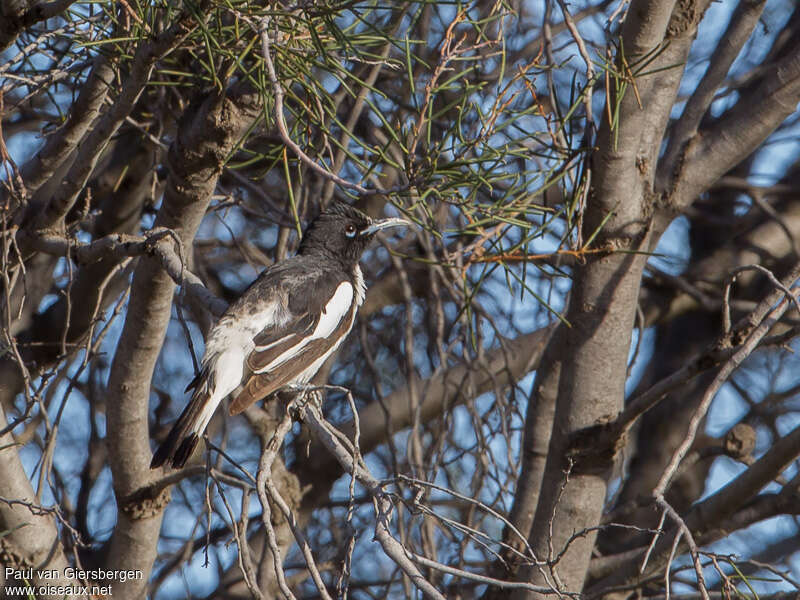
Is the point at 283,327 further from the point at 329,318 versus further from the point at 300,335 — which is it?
the point at 329,318

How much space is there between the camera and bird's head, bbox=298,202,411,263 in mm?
4926

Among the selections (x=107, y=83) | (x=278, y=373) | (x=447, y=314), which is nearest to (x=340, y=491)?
(x=447, y=314)

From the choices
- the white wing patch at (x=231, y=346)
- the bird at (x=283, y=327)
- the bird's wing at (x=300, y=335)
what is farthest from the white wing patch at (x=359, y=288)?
the white wing patch at (x=231, y=346)

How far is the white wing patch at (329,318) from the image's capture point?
4.18 metres

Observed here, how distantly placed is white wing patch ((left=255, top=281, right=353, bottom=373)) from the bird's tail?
0.96 ft

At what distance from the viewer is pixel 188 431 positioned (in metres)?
3.70

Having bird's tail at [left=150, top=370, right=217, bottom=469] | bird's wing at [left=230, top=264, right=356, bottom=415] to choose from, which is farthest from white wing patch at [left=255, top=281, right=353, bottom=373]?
bird's tail at [left=150, top=370, right=217, bottom=469]

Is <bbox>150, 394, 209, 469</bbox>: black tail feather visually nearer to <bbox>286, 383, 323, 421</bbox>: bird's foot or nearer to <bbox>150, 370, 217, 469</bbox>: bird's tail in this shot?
Answer: <bbox>150, 370, 217, 469</bbox>: bird's tail

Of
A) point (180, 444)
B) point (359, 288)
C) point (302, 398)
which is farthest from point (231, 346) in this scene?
point (359, 288)

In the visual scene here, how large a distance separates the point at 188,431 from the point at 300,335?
81 cm

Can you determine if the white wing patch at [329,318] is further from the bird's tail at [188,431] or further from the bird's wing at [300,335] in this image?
the bird's tail at [188,431]

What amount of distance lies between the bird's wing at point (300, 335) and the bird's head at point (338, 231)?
304 millimetres

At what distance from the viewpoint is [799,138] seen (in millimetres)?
6816

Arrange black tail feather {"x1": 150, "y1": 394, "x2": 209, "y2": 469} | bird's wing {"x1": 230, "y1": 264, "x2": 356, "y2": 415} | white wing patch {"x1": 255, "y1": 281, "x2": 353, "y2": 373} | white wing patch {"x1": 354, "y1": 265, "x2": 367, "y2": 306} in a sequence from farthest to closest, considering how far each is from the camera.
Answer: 1. white wing patch {"x1": 354, "y1": 265, "x2": 367, "y2": 306}
2. white wing patch {"x1": 255, "y1": 281, "x2": 353, "y2": 373}
3. bird's wing {"x1": 230, "y1": 264, "x2": 356, "y2": 415}
4. black tail feather {"x1": 150, "y1": 394, "x2": 209, "y2": 469}
